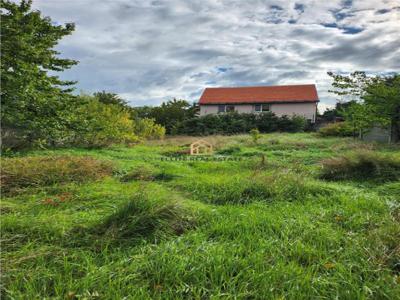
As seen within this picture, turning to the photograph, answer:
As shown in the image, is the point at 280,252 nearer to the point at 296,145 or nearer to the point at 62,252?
the point at 62,252

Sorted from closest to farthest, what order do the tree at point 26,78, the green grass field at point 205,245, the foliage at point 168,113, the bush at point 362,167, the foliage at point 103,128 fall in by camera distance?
the green grass field at point 205,245 → the bush at point 362,167 → the tree at point 26,78 → the foliage at point 103,128 → the foliage at point 168,113

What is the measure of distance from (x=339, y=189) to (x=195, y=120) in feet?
70.2

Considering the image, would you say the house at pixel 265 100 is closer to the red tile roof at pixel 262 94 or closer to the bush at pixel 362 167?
the red tile roof at pixel 262 94

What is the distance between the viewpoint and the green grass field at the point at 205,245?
2205 mm

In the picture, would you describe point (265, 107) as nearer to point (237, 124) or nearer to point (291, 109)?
point (291, 109)

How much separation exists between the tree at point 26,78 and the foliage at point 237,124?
16570 millimetres

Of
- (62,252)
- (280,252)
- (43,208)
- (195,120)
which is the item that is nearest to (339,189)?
(280,252)

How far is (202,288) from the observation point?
220 cm

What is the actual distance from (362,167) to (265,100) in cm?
2504

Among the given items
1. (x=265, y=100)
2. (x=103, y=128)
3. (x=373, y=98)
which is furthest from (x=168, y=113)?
(x=373, y=98)

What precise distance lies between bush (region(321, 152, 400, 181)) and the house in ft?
78.0

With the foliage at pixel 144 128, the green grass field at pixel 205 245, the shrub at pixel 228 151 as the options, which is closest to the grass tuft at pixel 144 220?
the green grass field at pixel 205 245

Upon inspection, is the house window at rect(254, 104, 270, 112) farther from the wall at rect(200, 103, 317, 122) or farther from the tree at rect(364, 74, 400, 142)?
the tree at rect(364, 74, 400, 142)

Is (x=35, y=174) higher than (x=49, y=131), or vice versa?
(x=49, y=131)
